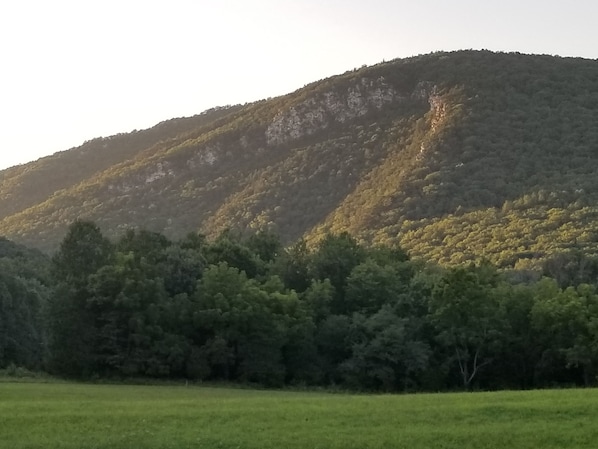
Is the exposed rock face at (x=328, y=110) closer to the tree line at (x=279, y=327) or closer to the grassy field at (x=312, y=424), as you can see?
the tree line at (x=279, y=327)

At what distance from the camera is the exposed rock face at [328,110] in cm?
14425

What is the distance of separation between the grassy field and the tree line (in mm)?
26436

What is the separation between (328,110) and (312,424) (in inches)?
5046

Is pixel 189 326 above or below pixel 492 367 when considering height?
above

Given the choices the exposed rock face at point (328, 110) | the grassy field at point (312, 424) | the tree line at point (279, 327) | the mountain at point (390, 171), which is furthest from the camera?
the exposed rock face at point (328, 110)

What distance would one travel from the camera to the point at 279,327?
2335 inches

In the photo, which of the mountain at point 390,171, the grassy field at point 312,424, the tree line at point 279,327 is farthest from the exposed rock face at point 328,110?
the grassy field at point 312,424

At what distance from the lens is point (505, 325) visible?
59156 millimetres

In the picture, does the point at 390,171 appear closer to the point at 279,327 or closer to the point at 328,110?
the point at 328,110

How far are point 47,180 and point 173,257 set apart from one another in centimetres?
11623

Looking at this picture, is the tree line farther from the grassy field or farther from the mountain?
the grassy field

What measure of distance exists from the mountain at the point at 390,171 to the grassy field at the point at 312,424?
59074 millimetres

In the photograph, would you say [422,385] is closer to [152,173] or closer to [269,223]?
[269,223]

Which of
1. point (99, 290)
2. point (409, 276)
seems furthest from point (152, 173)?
point (99, 290)
